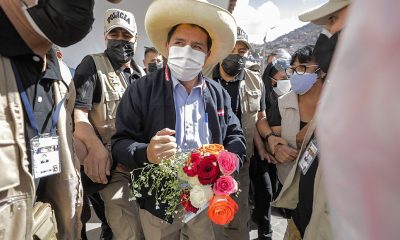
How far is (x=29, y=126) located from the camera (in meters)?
1.51

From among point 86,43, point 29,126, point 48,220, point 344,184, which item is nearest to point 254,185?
point 48,220

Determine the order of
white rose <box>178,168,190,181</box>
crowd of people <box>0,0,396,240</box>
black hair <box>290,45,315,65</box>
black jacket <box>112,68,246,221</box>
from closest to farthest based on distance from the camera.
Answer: crowd of people <box>0,0,396,240</box>
white rose <box>178,168,190,181</box>
black jacket <box>112,68,246,221</box>
black hair <box>290,45,315,65</box>

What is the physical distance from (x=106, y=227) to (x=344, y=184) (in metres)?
3.75

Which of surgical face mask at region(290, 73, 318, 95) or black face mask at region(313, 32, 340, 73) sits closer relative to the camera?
black face mask at region(313, 32, 340, 73)

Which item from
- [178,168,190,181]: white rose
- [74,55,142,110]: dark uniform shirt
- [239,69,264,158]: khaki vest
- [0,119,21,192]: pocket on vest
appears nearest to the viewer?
[0,119,21,192]: pocket on vest

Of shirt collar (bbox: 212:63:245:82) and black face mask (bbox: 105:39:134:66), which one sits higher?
black face mask (bbox: 105:39:134:66)

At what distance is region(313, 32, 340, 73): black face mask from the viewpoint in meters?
1.90

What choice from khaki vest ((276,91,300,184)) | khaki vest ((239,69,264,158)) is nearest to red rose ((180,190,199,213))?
khaki vest ((276,91,300,184))

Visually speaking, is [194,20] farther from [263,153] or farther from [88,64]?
[263,153]

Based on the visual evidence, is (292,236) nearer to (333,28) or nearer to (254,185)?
(333,28)

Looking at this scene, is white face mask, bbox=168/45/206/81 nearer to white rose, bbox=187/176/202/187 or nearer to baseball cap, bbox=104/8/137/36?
white rose, bbox=187/176/202/187

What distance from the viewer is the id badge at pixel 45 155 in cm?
152

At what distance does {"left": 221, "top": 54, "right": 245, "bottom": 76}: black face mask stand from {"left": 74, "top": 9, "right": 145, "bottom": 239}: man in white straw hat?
1024 millimetres

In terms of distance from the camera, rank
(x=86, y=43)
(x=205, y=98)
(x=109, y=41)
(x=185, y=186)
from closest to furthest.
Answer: (x=185, y=186), (x=205, y=98), (x=109, y=41), (x=86, y=43)
